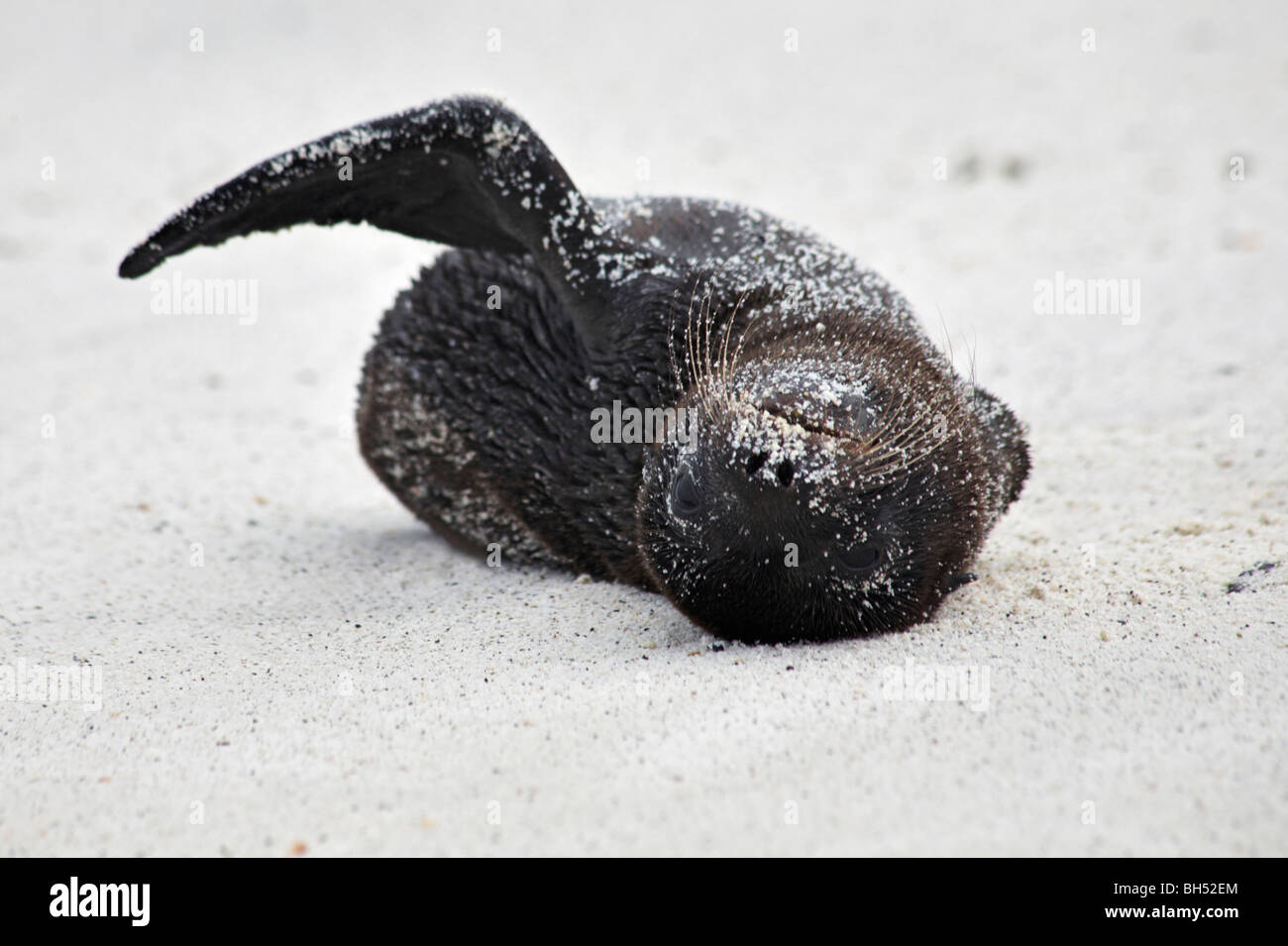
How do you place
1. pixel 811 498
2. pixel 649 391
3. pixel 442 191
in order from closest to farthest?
pixel 811 498
pixel 649 391
pixel 442 191

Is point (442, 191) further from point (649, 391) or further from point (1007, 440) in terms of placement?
point (1007, 440)

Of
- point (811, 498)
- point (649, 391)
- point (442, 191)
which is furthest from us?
point (442, 191)

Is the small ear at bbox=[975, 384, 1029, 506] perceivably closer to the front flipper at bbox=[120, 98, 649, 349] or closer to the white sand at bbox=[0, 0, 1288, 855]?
the white sand at bbox=[0, 0, 1288, 855]

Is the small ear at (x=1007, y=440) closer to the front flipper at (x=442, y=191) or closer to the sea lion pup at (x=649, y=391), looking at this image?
the sea lion pup at (x=649, y=391)

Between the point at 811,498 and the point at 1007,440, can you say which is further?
the point at 1007,440

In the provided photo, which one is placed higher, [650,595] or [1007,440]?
[1007,440]

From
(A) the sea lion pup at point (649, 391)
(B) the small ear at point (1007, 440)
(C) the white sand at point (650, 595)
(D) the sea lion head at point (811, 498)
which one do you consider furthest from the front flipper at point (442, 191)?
(B) the small ear at point (1007, 440)

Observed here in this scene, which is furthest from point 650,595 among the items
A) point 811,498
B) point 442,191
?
point 442,191
